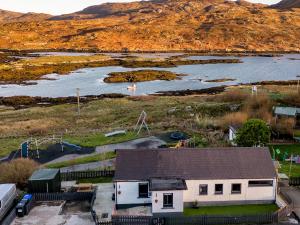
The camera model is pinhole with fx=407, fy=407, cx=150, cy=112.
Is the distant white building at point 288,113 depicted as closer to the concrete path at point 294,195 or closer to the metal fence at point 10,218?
the concrete path at point 294,195

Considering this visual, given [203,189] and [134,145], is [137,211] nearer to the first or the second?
[203,189]

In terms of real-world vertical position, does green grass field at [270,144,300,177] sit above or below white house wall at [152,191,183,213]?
below

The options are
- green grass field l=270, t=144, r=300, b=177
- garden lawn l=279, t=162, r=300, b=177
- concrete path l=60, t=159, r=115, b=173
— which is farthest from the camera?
concrete path l=60, t=159, r=115, b=173

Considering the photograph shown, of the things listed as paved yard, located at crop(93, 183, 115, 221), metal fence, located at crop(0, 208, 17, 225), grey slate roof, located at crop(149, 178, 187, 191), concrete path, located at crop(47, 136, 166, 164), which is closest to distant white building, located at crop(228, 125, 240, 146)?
concrete path, located at crop(47, 136, 166, 164)

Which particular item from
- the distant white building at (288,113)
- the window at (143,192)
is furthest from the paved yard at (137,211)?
the distant white building at (288,113)

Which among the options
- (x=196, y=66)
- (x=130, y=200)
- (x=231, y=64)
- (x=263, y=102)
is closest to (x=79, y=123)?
(x=263, y=102)

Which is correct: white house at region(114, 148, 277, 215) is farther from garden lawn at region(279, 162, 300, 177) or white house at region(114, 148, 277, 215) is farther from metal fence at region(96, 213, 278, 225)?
garden lawn at region(279, 162, 300, 177)

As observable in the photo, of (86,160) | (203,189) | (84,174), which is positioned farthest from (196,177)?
(86,160)

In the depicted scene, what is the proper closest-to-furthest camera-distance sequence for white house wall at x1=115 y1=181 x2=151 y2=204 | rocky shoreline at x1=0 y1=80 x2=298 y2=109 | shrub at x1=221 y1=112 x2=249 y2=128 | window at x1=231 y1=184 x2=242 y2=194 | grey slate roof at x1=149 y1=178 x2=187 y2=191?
grey slate roof at x1=149 y1=178 x2=187 y2=191 → white house wall at x1=115 y1=181 x2=151 y2=204 → window at x1=231 y1=184 x2=242 y2=194 → shrub at x1=221 y1=112 x2=249 y2=128 → rocky shoreline at x1=0 y1=80 x2=298 y2=109
